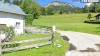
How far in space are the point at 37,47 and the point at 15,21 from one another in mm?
18154

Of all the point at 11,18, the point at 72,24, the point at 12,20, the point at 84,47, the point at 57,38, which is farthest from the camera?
the point at 72,24

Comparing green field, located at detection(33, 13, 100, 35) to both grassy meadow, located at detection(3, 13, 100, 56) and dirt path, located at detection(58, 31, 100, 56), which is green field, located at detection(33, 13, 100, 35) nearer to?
grassy meadow, located at detection(3, 13, 100, 56)

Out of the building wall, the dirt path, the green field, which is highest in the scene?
the building wall

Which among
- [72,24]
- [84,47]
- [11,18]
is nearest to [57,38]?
[84,47]

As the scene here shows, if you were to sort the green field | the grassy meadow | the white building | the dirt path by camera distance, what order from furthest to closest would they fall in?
the green field → the white building → the dirt path → the grassy meadow

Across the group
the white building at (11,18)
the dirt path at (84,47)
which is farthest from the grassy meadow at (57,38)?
the white building at (11,18)

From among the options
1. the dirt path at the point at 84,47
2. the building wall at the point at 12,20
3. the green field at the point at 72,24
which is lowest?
the green field at the point at 72,24

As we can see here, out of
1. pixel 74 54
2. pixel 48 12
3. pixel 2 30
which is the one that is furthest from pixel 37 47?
pixel 48 12

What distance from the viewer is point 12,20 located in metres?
35.3

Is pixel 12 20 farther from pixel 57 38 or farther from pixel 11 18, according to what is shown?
pixel 57 38

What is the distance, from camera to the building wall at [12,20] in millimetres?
33384

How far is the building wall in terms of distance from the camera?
1314 inches

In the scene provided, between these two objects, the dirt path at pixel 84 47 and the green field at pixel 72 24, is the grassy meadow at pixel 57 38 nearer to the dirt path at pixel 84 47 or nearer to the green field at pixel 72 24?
the green field at pixel 72 24

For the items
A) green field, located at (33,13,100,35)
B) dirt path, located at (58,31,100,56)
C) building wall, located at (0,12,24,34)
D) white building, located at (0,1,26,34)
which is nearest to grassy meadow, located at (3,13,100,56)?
green field, located at (33,13,100,35)
